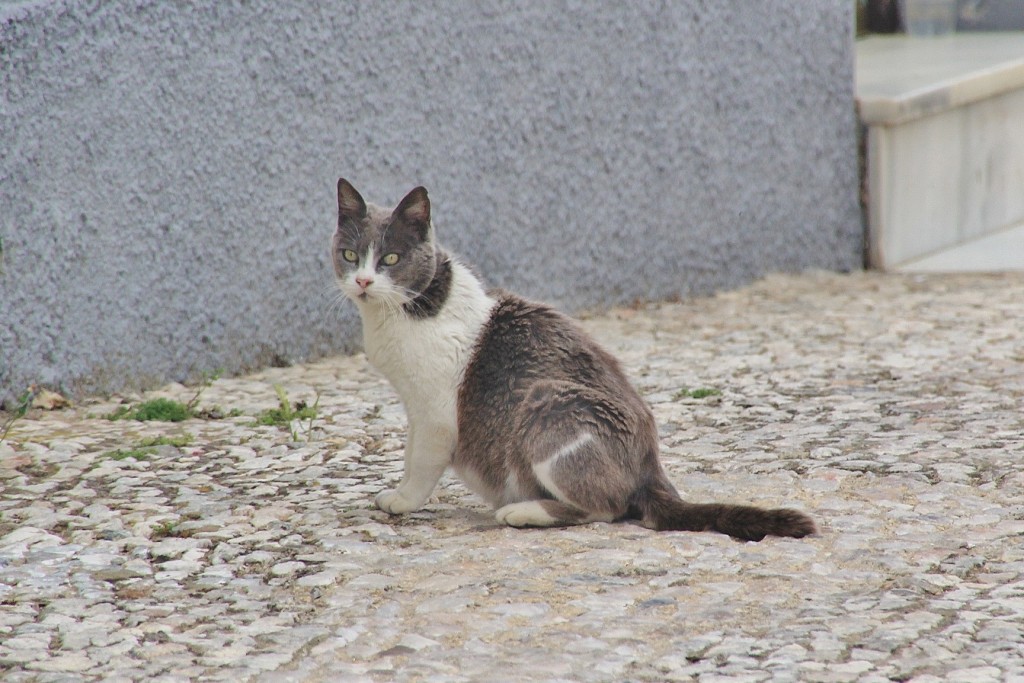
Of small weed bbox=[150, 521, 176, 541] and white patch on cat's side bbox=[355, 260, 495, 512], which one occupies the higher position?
white patch on cat's side bbox=[355, 260, 495, 512]

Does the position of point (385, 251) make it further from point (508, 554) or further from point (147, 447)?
point (147, 447)

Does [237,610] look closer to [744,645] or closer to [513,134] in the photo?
[744,645]

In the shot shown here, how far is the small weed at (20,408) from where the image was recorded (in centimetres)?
503

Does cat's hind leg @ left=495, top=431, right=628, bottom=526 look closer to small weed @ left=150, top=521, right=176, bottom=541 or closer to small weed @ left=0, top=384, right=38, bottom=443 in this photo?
small weed @ left=150, top=521, right=176, bottom=541

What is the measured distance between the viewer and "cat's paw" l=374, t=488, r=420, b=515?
4.12m

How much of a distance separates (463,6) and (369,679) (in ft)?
14.2

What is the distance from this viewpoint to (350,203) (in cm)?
412

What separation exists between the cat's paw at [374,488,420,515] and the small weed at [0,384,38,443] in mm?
1688

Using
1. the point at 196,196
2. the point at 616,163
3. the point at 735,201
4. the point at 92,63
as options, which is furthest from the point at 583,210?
the point at 92,63

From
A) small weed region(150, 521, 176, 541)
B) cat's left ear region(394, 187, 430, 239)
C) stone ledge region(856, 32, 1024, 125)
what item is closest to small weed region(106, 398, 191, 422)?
small weed region(150, 521, 176, 541)

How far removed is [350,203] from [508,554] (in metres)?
1.22

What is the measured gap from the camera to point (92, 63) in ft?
17.5

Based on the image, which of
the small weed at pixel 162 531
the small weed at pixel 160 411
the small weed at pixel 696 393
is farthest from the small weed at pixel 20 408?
the small weed at pixel 696 393

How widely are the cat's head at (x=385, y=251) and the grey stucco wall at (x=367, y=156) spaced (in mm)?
1797
